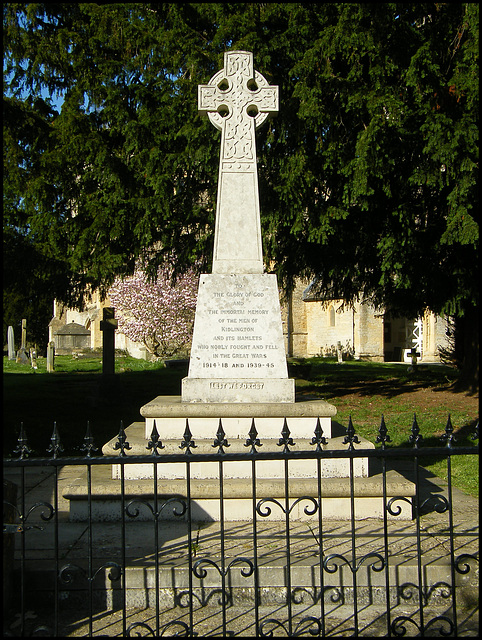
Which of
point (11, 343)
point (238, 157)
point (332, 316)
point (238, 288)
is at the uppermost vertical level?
point (238, 157)

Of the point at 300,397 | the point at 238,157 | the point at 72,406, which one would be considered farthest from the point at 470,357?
the point at 238,157

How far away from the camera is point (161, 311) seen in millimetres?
28391

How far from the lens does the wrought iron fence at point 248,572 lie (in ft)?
10.4

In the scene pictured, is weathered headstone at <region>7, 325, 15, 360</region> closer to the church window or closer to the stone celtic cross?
the church window

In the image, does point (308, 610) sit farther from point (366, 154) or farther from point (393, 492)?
point (366, 154)

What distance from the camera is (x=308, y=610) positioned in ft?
11.5

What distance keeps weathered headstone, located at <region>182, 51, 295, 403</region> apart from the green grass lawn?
121 centimetres

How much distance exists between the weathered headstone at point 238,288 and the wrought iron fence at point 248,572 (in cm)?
180

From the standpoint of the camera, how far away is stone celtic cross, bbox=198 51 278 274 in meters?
6.10

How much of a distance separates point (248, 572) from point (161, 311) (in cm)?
2513

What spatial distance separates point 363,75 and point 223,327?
7.62 metres

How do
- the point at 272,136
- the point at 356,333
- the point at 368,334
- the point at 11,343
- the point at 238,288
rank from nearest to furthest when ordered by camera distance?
the point at 238,288 → the point at 272,136 → the point at 11,343 → the point at 368,334 → the point at 356,333

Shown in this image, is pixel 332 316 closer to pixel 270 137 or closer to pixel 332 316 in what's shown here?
pixel 332 316

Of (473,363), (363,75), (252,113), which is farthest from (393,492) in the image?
(473,363)
